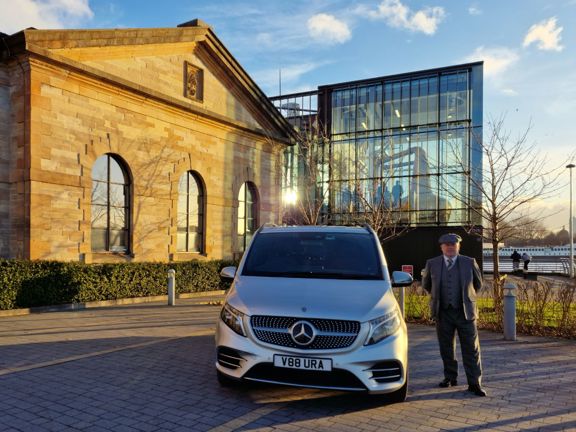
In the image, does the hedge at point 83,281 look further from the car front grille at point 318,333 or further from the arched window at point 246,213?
the car front grille at point 318,333

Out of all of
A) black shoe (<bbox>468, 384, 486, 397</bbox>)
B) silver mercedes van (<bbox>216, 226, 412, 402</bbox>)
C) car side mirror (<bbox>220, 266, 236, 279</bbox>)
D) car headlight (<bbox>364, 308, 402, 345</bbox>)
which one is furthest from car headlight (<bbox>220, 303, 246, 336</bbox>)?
black shoe (<bbox>468, 384, 486, 397</bbox>)

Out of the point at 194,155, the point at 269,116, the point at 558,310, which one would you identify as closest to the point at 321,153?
the point at 269,116

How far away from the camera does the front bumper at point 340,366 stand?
174 inches

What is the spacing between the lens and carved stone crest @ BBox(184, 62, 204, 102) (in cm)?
1841

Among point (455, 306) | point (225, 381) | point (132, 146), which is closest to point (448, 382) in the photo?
point (455, 306)

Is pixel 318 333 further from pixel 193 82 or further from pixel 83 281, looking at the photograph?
pixel 193 82

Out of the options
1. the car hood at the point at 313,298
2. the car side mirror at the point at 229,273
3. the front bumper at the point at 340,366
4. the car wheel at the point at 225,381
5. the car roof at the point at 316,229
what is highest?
the car roof at the point at 316,229

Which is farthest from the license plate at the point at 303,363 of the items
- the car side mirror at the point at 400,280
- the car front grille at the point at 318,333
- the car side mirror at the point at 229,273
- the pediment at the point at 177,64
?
the pediment at the point at 177,64

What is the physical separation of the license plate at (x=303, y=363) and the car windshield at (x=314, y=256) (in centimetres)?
118

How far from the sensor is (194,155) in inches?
727

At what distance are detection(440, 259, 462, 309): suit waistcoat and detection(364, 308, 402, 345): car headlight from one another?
3.20 feet

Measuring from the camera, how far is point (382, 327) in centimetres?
461

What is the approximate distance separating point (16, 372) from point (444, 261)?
5325 mm

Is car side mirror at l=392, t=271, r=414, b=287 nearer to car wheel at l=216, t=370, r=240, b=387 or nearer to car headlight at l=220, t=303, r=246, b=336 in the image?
car headlight at l=220, t=303, r=246, b=336
